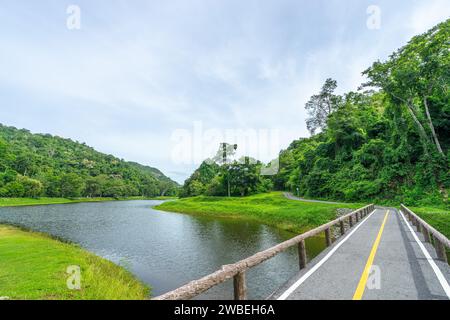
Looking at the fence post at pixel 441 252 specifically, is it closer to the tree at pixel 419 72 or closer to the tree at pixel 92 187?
the tree at pixel 419 72

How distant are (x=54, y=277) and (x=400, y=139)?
4237 cm

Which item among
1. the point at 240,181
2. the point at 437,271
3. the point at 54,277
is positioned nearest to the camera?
the point at 437,271

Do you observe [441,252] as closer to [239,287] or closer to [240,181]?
[239,287]

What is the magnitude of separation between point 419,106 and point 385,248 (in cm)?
3646

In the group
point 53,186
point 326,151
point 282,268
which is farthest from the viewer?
Result: point 53,186

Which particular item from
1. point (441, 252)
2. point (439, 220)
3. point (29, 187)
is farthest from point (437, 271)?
point (29, 187)

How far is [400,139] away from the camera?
111 ft

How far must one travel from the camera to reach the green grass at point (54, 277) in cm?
835

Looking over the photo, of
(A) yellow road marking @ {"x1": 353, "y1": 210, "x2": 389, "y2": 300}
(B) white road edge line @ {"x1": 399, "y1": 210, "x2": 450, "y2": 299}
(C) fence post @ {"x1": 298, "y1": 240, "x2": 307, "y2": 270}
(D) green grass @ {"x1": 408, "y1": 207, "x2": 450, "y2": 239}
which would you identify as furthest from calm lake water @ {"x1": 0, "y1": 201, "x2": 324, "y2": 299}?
(D) green grass @ {"x1": 408, "y1": 207, "x2": 450, "y2": 239}

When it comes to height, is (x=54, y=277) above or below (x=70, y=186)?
below

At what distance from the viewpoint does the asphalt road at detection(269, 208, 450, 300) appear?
473cm

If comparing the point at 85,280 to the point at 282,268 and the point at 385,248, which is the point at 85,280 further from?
the point at 385,248

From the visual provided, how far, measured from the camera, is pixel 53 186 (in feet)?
322

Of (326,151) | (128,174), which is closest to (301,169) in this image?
(326,151)
